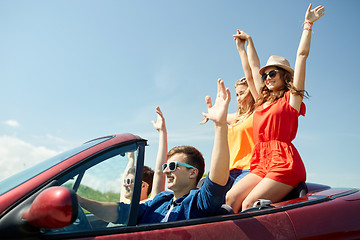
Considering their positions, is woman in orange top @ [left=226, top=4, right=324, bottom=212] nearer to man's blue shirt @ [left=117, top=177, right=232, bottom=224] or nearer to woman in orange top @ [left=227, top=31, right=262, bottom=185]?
woman in orange top @ [left=227, top=31, right=262, bottom=185]

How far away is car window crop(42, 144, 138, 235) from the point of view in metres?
1.57

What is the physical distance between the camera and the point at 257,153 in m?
3.02

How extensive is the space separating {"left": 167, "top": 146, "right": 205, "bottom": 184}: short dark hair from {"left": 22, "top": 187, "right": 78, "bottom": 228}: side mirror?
4.20ft

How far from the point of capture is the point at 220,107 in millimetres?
1846

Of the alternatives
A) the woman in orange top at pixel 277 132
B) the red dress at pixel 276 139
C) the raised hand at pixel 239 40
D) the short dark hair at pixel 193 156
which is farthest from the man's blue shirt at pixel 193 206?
the raised hand at pixel 239 40

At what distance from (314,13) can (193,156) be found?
7.14ft

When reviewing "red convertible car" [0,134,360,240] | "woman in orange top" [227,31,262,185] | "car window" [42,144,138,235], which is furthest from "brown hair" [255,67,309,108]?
"car window" [42,144,138,235]

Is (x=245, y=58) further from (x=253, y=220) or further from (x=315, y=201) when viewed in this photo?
(x=253, y=220)

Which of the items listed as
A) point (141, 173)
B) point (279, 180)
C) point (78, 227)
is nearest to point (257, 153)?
point (279, 180)

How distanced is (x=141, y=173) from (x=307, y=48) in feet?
7.35

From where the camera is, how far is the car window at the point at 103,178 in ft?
5.14

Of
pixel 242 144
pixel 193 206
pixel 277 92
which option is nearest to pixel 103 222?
pixel 193 206

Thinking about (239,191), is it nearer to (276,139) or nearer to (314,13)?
(276,139)

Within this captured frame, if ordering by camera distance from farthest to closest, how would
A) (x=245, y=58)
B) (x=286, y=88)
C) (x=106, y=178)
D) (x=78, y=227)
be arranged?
1. (x=245, y=58)
2. (x=286, y=88)
3. (x=106, y=178)
4. (x=78, y=227)
